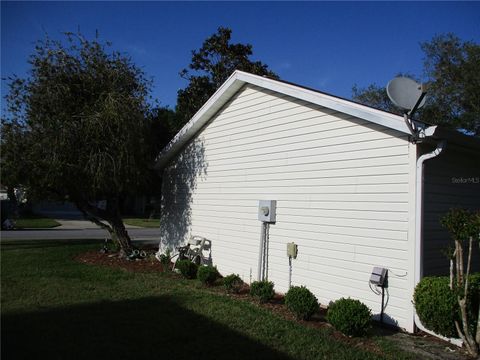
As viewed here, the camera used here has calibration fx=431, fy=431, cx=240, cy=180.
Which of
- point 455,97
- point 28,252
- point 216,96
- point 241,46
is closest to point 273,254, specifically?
point 216,96

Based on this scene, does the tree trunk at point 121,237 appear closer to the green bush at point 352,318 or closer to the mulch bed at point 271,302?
the mulch bed at point 271,302

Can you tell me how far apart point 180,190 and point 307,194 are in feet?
16.6

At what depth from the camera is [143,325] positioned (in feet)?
20.1

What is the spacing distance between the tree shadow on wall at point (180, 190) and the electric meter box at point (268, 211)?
9.09 feet

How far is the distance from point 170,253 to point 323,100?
267 inches

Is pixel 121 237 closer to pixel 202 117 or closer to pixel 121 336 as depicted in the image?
pixel 202 117

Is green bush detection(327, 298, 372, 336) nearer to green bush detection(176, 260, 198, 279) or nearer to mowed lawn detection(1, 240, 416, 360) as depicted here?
mowed lawn detection(1, 240, 416, 360)

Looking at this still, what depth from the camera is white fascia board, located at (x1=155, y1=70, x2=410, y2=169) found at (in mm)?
6414

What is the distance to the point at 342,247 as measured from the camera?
7.23 meters

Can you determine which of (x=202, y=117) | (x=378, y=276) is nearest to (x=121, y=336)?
(x=378, y=276)

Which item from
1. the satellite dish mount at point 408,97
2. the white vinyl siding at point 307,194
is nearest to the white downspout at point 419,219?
the white vinyl siding at point 307,194

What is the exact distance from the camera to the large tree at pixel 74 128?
408 inches

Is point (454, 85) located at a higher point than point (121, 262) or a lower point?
higher

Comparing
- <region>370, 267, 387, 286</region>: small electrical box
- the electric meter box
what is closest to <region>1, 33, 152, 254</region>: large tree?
the electric meter box
